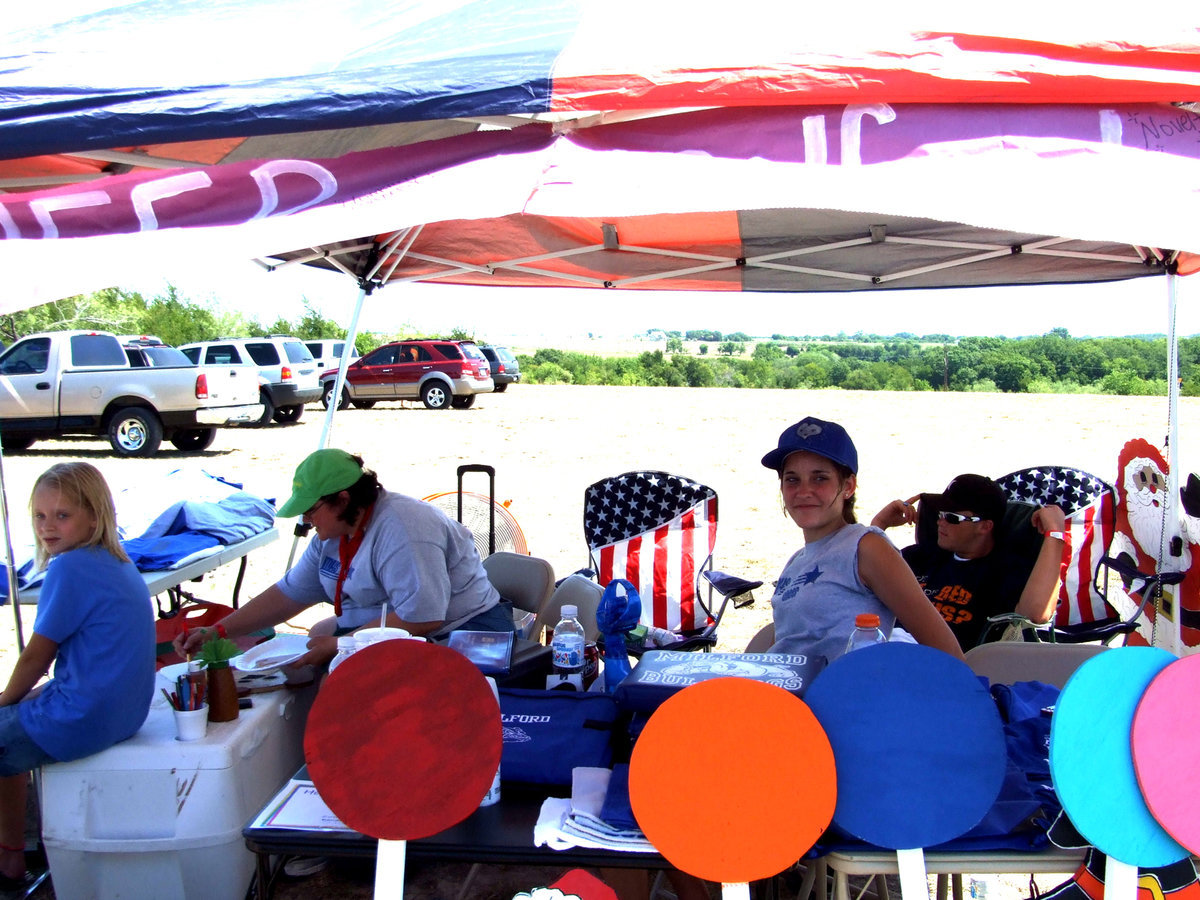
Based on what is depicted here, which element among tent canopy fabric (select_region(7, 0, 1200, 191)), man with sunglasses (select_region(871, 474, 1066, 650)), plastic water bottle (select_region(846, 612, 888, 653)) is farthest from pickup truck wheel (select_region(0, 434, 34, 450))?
plastic water bottle (select_region(846, 612, 888, 653))

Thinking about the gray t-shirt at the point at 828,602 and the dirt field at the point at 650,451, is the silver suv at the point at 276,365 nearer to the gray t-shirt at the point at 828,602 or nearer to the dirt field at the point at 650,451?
the dirt field at the point at 650,451

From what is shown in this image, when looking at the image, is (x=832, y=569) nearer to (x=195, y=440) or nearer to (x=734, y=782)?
(x=734, y=782)

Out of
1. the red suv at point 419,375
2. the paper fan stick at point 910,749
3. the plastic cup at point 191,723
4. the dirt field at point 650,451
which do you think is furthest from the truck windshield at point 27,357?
the paper fan stick at point 910,749

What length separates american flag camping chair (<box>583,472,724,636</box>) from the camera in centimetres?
445

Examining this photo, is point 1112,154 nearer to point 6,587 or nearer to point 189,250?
point 189,250

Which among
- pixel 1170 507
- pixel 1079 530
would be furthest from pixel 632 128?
pixel 1079 530

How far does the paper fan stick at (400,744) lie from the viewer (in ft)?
5.10

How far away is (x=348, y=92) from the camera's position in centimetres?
177

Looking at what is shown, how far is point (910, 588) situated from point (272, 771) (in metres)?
1.75

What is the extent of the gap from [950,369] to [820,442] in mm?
28514

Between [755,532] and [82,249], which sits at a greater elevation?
[82,249]

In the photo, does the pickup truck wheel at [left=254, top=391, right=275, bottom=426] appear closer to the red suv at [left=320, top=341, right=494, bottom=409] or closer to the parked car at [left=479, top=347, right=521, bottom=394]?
the red suv at [left=320, top=341, right=494, bottom=409]

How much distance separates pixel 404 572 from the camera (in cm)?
294

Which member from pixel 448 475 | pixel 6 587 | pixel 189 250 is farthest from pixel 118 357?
pixel 189 250
